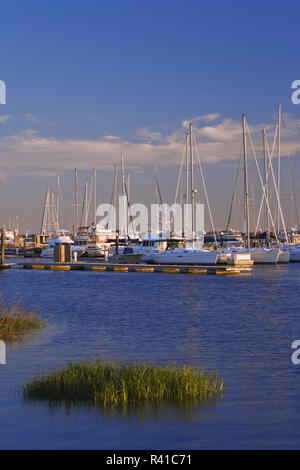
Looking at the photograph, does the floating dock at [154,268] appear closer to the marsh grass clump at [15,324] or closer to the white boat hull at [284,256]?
the white boat hull at [284,256]

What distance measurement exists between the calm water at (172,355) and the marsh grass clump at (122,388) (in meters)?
0.47

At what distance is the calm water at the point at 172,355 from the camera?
11.7m

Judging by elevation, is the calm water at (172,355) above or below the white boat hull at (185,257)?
below

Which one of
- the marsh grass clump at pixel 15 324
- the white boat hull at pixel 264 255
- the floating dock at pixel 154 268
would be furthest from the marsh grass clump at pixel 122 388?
the white boat hull at pixel 264 255

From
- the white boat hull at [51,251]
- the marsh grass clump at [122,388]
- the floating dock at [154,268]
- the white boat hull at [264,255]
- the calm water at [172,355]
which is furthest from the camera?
the white boat hull at [51,251]

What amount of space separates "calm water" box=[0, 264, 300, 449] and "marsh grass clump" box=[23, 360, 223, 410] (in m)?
0.47

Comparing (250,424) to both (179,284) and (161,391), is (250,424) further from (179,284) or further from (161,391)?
(179,284)

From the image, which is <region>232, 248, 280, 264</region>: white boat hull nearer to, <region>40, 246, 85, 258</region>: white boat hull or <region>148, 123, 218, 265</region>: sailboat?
<region>148, 123, 218, 265</region>: sailboat

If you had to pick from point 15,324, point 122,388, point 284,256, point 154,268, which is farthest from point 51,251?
point 122,388

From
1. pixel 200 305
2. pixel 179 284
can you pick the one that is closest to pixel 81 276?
pixel 179 284

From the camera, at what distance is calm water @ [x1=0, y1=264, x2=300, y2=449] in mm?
11688

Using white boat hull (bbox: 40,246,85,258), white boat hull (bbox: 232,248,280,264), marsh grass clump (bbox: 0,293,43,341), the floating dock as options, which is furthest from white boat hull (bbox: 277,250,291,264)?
marsh grass clump (bbox: 0,293,43,341)

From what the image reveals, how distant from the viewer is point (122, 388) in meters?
13.6

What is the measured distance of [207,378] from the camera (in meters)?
15.4
